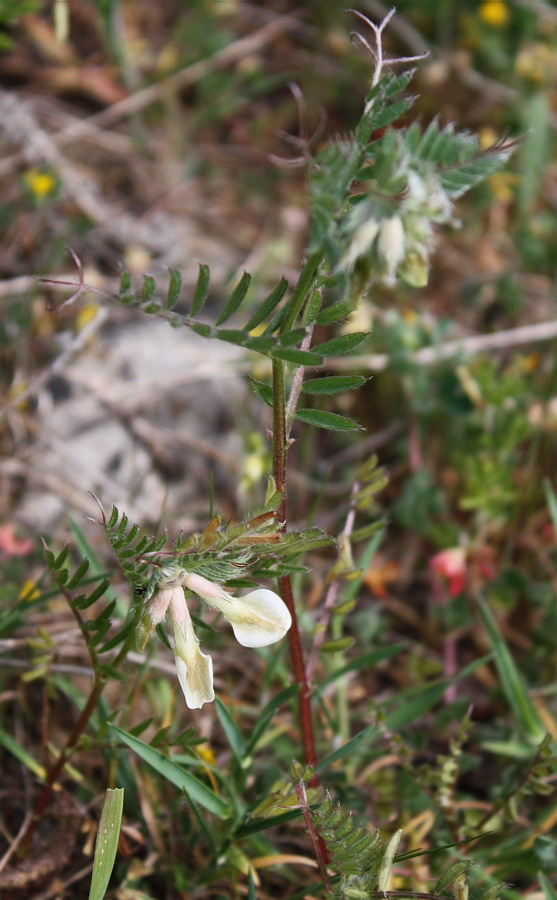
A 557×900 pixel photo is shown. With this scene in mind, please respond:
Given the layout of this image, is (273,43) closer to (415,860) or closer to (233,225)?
(233,225)

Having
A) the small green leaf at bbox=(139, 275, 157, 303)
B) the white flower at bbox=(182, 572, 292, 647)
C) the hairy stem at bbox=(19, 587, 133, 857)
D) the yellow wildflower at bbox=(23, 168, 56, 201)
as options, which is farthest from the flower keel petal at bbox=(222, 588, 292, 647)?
the yellow wildflower at bbox=(23, 168, 56, 201)

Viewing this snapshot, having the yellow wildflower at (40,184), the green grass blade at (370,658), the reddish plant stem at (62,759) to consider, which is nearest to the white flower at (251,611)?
the reddish plant stem at (62,759)

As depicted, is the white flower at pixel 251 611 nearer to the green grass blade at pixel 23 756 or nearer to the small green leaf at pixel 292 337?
the small green leaf at pixel 292 337

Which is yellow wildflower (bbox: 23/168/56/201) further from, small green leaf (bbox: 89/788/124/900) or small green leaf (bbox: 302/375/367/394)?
small green leaf (bbox: 89/788/124/900)

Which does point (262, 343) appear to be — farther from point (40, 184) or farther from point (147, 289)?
point (40, 184)

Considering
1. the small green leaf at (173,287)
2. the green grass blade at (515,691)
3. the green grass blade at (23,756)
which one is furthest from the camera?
the green grass blade at (515,691)

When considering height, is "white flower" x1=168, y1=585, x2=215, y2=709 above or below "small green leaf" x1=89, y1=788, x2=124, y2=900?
above
